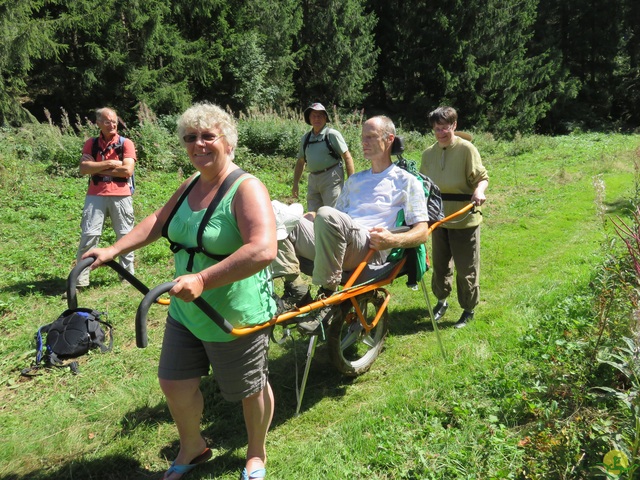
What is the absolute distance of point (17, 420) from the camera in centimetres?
379

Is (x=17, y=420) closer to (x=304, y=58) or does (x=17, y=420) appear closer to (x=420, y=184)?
(x=420, y=184)

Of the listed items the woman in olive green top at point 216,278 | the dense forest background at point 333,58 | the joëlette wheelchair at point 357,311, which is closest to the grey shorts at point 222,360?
the woman in olive green top at point 216,278

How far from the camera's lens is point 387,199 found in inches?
162

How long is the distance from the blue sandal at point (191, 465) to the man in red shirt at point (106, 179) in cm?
347

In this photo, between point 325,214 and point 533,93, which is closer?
point 325,214

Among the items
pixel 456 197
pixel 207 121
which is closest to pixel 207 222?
pixel 207 121

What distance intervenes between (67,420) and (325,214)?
2.47 metres

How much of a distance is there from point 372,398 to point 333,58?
24.6 meters

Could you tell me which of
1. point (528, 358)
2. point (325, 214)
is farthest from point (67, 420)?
point (528, 358)

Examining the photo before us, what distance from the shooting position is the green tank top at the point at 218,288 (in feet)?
8.41

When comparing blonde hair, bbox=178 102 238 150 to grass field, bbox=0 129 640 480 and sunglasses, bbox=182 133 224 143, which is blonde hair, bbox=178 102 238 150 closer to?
sunglasses, bbox=182 133 224 143

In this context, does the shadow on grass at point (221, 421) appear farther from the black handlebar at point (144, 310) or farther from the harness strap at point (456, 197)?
the harness strap at point (456, 197)

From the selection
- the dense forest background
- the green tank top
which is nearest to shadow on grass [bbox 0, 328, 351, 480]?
the green tank top

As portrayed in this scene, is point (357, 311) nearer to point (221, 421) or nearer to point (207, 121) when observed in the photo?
point (221, 421)
